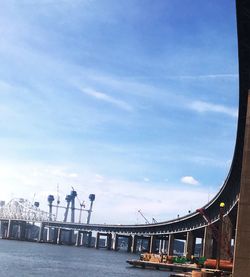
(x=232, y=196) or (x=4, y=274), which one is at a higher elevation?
(x=232, y=196)

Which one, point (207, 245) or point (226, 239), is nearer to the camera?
Result: point (226, 239)

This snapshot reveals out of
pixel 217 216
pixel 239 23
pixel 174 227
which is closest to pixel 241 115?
pixel 239 23

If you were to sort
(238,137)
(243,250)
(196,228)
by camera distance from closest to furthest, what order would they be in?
(243,250) < (238,137) < (196,228)

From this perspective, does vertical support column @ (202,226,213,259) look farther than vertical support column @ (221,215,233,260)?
Yes

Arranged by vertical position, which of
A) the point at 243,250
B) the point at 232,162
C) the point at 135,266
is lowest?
the point at 135,266

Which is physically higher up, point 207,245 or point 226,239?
point 226,239

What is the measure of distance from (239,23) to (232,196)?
288 ft

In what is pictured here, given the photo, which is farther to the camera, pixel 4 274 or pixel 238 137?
pixel 238 137

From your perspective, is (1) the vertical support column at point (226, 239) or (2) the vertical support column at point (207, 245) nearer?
(1) the vertical support column at point (226, 239)

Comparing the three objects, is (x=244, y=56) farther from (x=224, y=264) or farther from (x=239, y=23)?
(x=224, y=264)

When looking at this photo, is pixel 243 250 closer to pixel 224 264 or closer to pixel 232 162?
pixel 224 264

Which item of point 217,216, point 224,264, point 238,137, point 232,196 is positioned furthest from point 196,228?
point 224,264

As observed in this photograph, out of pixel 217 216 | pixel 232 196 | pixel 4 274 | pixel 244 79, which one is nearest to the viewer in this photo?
pixel 244 79

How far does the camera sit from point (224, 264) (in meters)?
82.2
